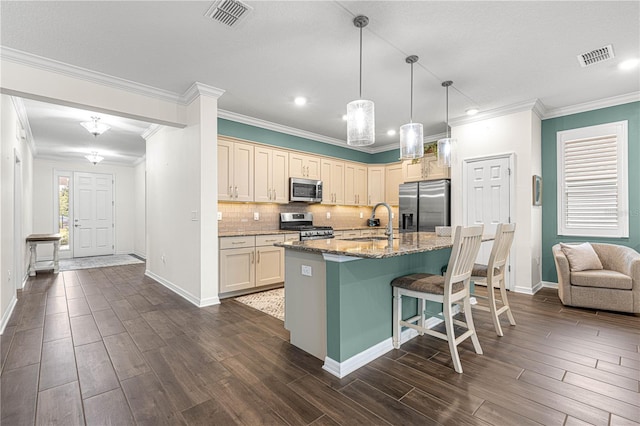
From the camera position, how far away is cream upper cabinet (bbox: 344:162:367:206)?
652 centimetres

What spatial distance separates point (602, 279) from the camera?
354 centimetres

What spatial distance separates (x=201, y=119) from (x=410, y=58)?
2.54m

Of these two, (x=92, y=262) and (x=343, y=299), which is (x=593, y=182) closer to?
(x=343, y=299)

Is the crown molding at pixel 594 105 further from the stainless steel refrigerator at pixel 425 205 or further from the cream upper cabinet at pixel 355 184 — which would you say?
the cream upper cabinet at pixel 355 184

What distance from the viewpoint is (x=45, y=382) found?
2.10 meters

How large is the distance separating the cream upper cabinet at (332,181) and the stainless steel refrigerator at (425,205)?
1266mm

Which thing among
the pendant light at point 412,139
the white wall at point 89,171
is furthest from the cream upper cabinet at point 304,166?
the white wall at point 89,171

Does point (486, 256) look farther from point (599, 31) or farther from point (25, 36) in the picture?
point (25, 36)

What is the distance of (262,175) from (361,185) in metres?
2.58

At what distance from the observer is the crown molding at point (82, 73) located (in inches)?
115

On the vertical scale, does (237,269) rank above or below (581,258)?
below

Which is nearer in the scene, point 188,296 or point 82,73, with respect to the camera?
point 82,73

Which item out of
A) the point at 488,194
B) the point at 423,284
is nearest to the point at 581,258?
the point at 488,194

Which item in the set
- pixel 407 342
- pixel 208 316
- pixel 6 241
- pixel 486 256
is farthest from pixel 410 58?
pixel 6 241
